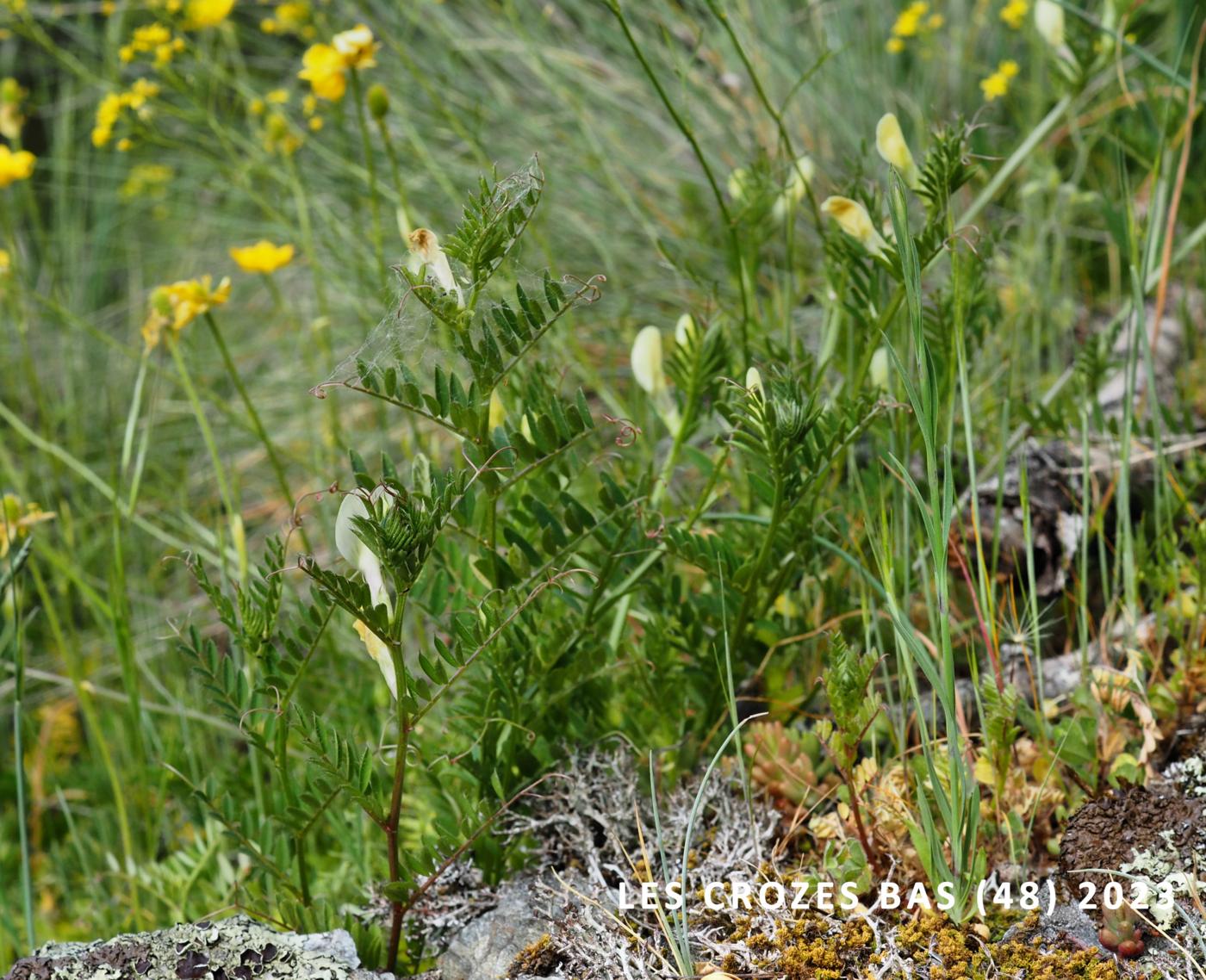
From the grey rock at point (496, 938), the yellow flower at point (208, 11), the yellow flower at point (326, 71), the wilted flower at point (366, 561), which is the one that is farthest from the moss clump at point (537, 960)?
the yellow flower at point (208, 11)

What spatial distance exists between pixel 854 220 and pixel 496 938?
740 mm

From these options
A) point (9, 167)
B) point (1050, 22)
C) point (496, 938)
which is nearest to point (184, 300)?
point (9, 167)

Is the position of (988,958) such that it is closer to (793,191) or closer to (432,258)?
(432,258)

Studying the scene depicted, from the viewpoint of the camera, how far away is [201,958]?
36.4 inches

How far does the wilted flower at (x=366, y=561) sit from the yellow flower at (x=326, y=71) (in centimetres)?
84

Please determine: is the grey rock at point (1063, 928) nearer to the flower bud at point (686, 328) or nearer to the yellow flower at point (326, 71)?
the flower bud at point (686, 328)

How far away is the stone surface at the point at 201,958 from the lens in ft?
2.99

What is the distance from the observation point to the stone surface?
0.91 metres

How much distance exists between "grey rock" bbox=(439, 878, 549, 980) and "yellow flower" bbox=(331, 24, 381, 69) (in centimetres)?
105

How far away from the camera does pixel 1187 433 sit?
1.45 metres

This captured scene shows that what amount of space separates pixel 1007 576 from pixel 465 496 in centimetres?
65

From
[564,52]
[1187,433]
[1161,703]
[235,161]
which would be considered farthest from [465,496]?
[564,52]

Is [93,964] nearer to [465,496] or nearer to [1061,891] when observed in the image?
[465,496]

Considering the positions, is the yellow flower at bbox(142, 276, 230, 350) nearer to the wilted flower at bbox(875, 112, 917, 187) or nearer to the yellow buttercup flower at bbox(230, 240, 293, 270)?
the yellow buttercup flower at bbox(230, 240, 293, 270)
